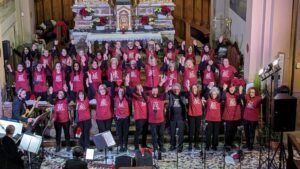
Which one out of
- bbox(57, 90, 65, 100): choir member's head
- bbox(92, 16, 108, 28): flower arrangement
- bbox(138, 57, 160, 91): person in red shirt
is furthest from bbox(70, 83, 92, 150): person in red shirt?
bbox(92, 16, 108, 28): flower arrangement

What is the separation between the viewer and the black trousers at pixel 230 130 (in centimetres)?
1280

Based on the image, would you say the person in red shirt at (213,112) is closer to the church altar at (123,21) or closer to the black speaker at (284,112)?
the black speaker at (284,112)

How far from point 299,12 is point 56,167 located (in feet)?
21.9

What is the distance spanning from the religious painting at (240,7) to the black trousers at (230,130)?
5330 mm

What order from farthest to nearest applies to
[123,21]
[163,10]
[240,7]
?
[163,10] → [123,21] → [240,7]

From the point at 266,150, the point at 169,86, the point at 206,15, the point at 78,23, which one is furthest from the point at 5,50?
the point at 206,15

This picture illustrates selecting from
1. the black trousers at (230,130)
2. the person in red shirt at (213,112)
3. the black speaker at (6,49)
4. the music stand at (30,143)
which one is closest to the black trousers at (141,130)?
the person in red shirt at (213,112)

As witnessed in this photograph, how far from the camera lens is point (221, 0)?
834 inches

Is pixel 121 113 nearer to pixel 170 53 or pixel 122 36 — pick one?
pixel 170 53

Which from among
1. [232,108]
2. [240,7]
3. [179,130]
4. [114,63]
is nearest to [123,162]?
[179,130]

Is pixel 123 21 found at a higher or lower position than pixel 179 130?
higher

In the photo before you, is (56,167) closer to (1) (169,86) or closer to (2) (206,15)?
(1) (169,86)

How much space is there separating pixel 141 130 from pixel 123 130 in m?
0.40

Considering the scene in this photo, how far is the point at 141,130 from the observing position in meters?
12.8
